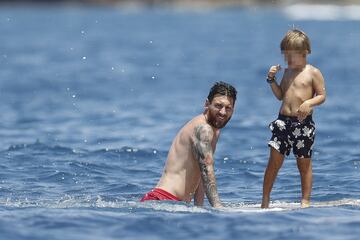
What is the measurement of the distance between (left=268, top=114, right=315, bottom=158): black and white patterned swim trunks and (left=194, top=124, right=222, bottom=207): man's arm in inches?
32.8

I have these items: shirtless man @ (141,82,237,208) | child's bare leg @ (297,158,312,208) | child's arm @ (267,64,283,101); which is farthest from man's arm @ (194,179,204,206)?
child's arm @ (267,64,283,101)

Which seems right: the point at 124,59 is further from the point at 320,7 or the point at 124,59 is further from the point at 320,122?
the point at 320,7

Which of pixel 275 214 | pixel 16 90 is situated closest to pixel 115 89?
pixel 16 90

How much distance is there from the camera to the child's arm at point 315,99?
35.1 feet

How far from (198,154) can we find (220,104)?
51cm

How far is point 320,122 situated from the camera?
19.9 m

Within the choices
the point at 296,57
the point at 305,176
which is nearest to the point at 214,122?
the point at 296,57

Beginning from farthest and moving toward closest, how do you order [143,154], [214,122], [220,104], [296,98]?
[143,154] → [296,98] → [214,122] → [220,104]

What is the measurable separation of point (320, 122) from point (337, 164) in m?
5.18

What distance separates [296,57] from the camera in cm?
1082

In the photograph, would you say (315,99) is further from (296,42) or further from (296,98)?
(296,42)

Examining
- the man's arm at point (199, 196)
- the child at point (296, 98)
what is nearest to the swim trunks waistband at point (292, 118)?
the child at point (296, 98)

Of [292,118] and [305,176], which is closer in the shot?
[292,118]

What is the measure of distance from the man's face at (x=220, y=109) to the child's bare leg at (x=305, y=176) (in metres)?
1.08
